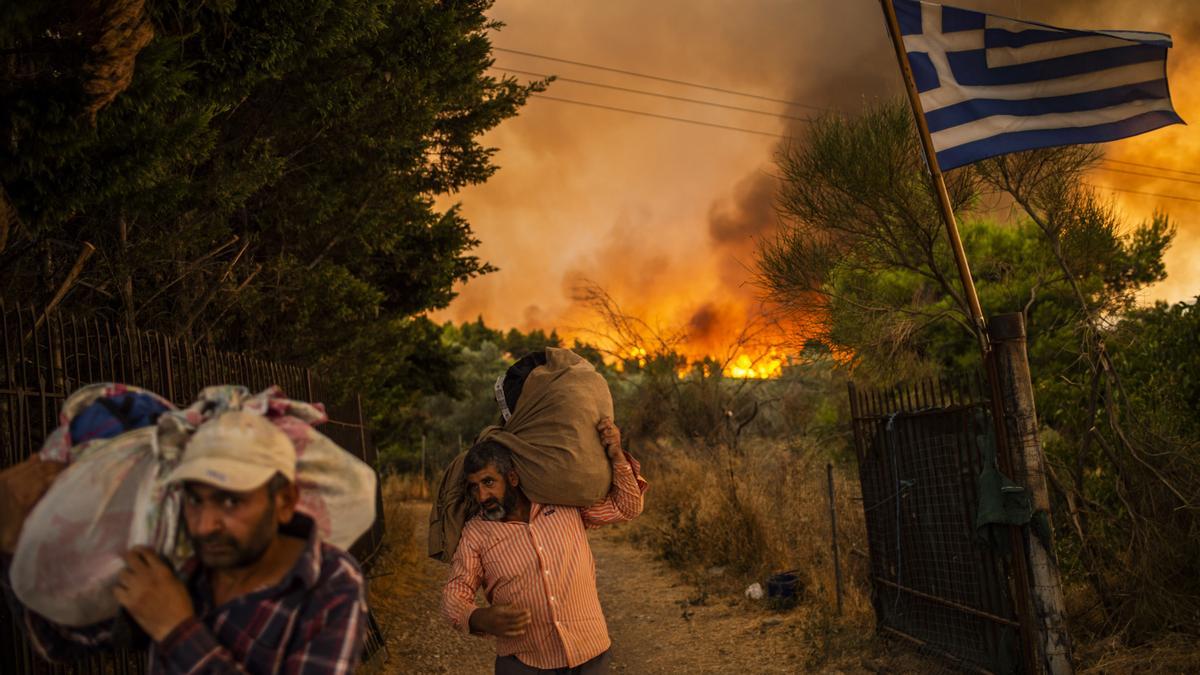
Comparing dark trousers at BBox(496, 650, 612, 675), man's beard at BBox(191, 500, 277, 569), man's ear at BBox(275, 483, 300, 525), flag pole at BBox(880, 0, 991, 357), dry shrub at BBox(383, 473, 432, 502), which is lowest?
dark trousers at BBox(496, 650, 612, 675)

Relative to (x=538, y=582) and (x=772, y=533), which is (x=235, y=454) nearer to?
(x=538, y=582)

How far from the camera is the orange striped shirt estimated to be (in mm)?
3818

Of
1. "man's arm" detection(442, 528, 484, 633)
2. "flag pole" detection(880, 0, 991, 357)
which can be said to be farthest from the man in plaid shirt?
"flag pole" detection(880, 0, 991, 357)

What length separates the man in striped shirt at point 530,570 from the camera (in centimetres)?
382

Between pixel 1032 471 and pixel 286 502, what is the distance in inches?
217

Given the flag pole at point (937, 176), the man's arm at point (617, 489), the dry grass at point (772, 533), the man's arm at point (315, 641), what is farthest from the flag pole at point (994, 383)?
the man's arm at point (315, 641)

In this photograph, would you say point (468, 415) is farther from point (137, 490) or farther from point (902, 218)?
point (137, 490)

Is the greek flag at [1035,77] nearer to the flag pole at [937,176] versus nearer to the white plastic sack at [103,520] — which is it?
the flag pole at [937,176]

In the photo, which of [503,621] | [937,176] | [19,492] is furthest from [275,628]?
[937,176]

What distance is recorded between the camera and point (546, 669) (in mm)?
3807

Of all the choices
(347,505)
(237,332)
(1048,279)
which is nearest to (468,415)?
(237,332)

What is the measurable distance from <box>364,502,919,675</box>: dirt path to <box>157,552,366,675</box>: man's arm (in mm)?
6561

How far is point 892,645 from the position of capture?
8.31m

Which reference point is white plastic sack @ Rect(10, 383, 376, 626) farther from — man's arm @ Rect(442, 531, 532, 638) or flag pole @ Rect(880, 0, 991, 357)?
flag pole @ Rect(880, 0, 991, 357)
